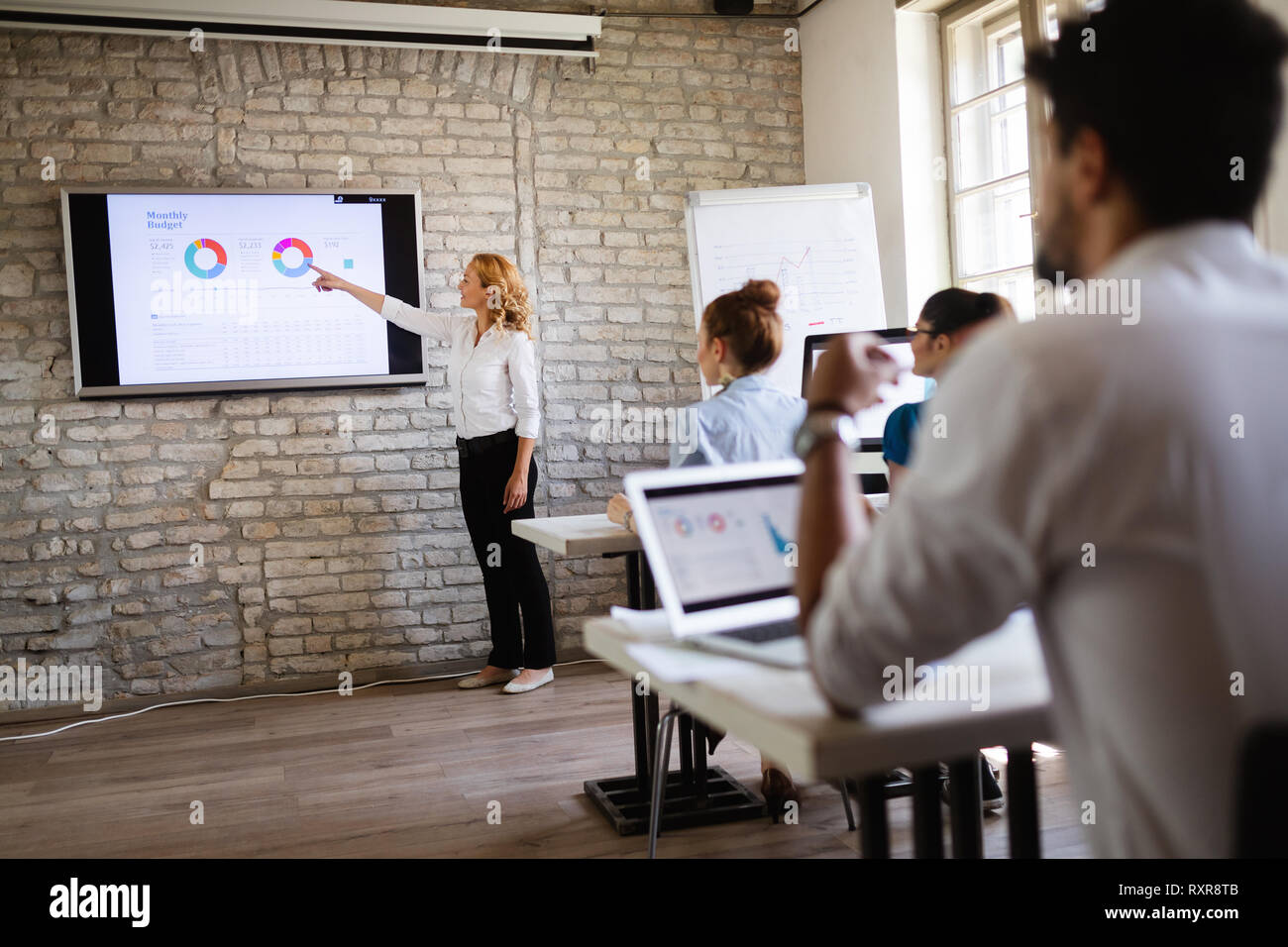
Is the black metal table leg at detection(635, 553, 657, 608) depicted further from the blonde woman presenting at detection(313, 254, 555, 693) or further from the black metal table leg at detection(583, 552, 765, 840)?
the blonde woman presenting at detection(313, 254, 555, 693)

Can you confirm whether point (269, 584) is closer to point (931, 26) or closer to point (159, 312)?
point (159, 312)

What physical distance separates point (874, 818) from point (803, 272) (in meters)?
3.59

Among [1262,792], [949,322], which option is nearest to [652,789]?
[949,322]

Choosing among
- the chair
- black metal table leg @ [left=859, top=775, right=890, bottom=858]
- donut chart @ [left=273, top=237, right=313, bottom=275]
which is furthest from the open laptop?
donut chart @ [left=273, top=237, right=313, bottom=275]

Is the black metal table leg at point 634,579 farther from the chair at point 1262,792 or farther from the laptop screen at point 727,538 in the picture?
the chair at point 1262,792

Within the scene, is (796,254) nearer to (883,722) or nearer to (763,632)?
(763,632)

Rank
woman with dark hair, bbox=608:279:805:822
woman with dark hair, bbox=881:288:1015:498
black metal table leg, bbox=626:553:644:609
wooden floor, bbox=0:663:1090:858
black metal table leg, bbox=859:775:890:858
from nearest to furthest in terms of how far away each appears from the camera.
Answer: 1. black metal table leg, bbox=859:775:890:858
2. woman with dark hair, bbox=881:288:1015:498
3. woman with dark hair, bbox=608:279:805:822
4. wooden floor, bbox=0:663:1090:858
5. black metal table leg, bbox=626:553:644:609

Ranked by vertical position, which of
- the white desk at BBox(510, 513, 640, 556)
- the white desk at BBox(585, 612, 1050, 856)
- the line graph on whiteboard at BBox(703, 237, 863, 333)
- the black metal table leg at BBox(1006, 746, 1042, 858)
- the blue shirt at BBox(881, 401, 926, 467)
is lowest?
the black metal table leg at BBox(1006, 746, 1042, 858)

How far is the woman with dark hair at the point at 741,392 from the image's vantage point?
2549 millimetres

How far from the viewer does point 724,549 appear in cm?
155

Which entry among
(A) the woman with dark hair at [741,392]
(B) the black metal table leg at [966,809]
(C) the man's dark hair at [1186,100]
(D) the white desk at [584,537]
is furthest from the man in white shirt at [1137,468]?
(D) the white desk at [584,537]

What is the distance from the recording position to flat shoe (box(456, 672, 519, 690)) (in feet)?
15.0

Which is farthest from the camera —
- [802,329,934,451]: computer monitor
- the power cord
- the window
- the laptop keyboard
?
the window

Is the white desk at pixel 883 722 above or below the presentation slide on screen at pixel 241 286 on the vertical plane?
below
